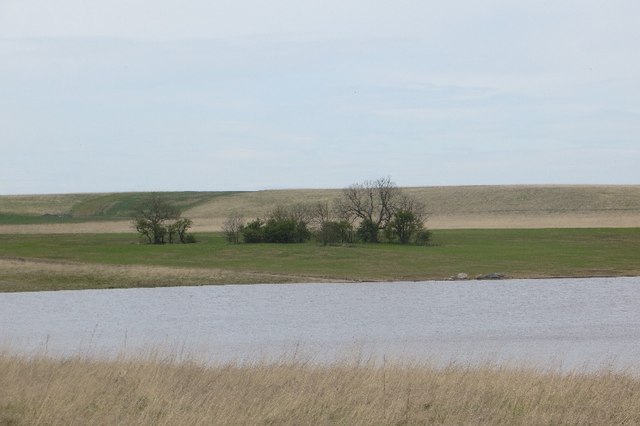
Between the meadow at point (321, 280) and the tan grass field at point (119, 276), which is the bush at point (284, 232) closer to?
the meadow at point (321, 280)

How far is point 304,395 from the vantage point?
12867 mm

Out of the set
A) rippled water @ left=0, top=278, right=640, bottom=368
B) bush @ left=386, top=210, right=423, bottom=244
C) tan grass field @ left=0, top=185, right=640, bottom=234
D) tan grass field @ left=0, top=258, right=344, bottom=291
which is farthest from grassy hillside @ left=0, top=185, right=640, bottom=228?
rippled water @ left=0, top=278, right=640, bottom=368

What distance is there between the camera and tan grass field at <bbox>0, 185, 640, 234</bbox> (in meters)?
89.7

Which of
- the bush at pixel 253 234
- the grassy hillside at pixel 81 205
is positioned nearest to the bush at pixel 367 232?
the bush at pixel 253 234

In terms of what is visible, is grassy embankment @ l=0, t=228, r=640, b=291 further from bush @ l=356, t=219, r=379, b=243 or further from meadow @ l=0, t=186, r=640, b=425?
bush @ l=356, t=219, r=379, b=243

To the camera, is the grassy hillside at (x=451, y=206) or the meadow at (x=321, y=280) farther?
the grassy hillside at (x=451, y=206)

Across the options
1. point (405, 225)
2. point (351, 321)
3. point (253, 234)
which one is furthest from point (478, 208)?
point (351, 321)

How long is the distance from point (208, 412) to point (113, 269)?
37.1 metres

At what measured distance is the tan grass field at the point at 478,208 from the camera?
89.7m

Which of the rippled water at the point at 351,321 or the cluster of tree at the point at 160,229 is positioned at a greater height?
the cluster of tree at the point at 160,229

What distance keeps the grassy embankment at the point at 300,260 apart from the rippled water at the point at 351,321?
303 cm

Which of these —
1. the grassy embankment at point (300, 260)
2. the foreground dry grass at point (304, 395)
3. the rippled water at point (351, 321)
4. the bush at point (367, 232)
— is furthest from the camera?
the bush at point (367, 232)

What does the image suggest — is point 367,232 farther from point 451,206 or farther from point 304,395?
point 304,395

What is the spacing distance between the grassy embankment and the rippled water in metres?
3.03
